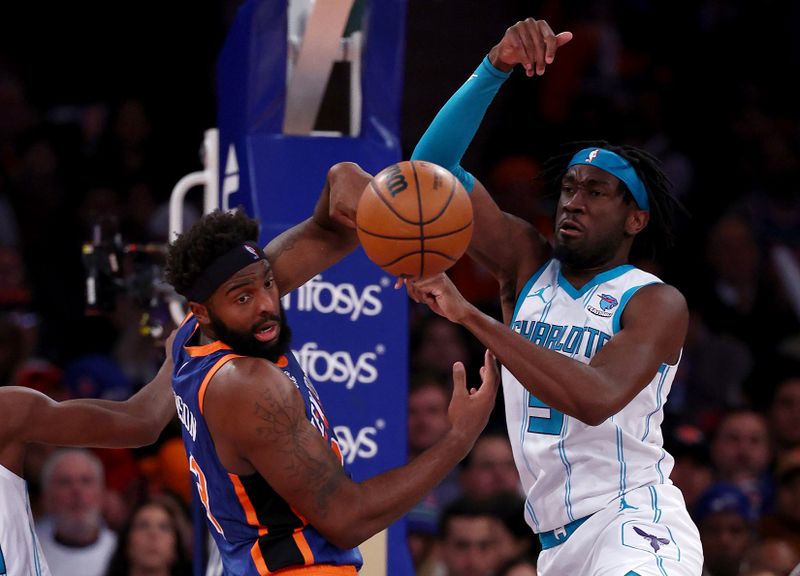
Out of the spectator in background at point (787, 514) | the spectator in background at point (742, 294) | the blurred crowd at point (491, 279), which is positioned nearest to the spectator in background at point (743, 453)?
the blurred crowd at point (491, 279)

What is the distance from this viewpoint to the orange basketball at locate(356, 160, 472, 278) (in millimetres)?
3861

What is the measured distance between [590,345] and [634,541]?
65cm

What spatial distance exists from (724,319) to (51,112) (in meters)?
5.51

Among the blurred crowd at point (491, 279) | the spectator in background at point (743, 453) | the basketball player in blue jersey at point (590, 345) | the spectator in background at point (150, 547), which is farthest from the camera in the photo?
the spectator in background at point (743, 453)

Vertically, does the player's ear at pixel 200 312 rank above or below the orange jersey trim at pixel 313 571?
above

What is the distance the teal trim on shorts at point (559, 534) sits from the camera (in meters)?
4.41

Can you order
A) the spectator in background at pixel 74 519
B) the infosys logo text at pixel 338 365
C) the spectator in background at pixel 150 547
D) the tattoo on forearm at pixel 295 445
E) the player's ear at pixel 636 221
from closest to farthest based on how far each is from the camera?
the tattoo on forearm at pixel 295 445
the player's ear at pixel 636 221
the infosys logo text at pixel 338 365
the spectator in background at pixel 150 547
the spectator in background at pixel 74 519

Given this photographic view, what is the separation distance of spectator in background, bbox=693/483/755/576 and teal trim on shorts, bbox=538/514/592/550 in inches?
105

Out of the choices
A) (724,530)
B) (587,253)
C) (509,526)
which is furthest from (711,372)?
(587,253)

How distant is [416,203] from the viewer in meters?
3.88

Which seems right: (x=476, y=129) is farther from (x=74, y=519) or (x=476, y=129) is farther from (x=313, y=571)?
(x=74, y=519)

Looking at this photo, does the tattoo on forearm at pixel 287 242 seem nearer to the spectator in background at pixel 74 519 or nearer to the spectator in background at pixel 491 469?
the spectator in background at pixel 74 519

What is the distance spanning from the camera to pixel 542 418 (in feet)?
14.6

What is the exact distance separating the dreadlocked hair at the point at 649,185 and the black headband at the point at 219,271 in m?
1.36
